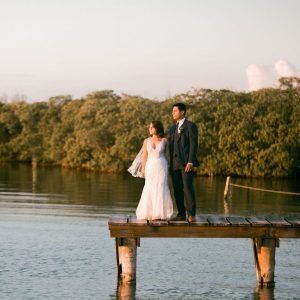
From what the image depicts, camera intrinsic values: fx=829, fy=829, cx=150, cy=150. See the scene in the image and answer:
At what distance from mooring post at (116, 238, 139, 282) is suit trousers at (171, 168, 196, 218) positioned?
1349 millimetres

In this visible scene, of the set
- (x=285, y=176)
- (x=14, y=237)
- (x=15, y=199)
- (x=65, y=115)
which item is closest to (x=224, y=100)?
(x=285, y=176)

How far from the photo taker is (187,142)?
18266 mm

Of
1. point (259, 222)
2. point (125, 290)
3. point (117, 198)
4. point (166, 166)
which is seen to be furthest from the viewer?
point (117, 198)

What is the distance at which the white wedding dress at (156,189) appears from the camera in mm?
18109

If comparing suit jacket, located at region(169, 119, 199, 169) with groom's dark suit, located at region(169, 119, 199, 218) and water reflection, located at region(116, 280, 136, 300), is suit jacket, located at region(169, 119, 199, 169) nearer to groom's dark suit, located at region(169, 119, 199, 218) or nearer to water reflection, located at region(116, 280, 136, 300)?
groom's dark suit, located at region(169, 119, 199, 218)

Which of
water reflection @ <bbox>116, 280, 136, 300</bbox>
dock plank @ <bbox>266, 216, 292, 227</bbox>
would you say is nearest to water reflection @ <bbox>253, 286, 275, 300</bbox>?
dock plank @ <bbox>266, 216, 292, 227</bbox>

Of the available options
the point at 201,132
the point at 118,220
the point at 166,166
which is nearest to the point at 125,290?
the point at 118,220

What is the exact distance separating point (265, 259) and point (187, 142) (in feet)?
10.2

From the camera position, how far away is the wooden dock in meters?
17.5

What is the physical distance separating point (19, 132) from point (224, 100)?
3365cm

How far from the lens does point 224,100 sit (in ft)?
273

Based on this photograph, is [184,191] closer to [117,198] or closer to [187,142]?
[187,142]

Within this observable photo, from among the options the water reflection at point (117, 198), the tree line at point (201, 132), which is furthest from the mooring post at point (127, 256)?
the tree line at point (201, 132)

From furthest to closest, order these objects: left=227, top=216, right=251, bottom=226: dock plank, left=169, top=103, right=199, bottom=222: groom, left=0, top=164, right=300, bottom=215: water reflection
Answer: left=0, top=164, right=300, bottom=215: water reflection, left=169, top=103, right=199, bottom=222: groom, left=227, top=216, right=251, bottom=226: dock plank
